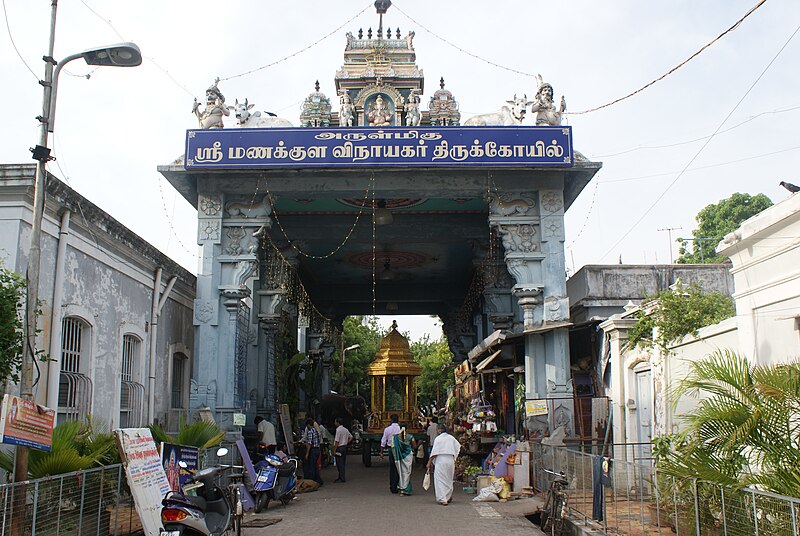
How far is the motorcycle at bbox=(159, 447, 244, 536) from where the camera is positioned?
24.2 ft

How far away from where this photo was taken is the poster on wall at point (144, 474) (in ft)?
28.0

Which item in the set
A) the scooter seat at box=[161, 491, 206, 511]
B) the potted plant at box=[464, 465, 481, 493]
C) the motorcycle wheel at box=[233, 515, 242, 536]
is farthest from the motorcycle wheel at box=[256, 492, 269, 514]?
the potted plant at box=[464, 465, 481, 493]

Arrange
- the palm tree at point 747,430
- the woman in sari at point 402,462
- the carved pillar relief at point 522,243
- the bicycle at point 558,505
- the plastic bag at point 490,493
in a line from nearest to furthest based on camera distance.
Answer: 1. the palm tree at point 747,430
2. the bicycle at point 558,505
3. the plastic bag at point 490,493
4. the woman in sari at point 402,462
5. the carved pillar relief at point 522,243

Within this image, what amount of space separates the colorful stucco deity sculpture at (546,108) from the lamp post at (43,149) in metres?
9.59

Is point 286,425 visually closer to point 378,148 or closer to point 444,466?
point 444,466

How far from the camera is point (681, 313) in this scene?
11383mm

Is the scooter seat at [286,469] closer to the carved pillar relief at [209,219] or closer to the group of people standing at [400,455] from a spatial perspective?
the group of people standing at [400,455]

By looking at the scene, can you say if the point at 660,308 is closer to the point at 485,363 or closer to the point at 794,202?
the point at 794,202

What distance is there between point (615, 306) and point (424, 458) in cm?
728

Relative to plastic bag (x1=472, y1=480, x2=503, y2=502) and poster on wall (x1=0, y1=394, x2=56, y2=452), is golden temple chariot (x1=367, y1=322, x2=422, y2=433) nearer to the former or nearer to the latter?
plastic bag (x1=472, y1=480, x2=503, y2=502)

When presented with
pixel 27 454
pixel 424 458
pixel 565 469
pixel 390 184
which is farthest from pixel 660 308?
pixel 424 458

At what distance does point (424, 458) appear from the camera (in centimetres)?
2191

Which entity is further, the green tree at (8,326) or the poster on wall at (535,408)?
the poster on wall at (535,408)

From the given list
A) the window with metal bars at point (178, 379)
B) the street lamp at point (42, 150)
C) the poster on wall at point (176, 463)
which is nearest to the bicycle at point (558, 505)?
the poster on wall at point (176, 463)
